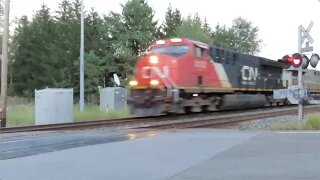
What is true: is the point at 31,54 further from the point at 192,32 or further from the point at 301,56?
the point at 301,56

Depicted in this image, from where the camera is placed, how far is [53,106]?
2327 centimetres

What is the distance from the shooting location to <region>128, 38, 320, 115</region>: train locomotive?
23422 mm

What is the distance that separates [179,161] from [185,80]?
14641 mm

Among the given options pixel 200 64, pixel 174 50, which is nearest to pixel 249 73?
pixel 200 64

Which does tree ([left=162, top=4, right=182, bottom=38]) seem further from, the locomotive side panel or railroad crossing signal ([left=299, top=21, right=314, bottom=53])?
railroad crossing signal ([left=299, top=21, right=314, bottom=53])

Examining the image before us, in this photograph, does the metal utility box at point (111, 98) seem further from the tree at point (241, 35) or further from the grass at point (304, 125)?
the tree at point (241, 35)

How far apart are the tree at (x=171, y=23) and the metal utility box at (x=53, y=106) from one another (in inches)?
2276

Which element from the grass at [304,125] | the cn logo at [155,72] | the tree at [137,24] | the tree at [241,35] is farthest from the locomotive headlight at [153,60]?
the tree at [241,35]

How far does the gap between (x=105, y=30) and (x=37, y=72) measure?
16.9 meters

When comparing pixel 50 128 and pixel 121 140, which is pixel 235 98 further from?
pixel 121 140

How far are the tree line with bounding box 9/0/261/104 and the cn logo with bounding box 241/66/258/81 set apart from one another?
2487 cm

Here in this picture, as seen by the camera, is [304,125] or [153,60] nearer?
[304,125]

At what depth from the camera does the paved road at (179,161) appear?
825cm

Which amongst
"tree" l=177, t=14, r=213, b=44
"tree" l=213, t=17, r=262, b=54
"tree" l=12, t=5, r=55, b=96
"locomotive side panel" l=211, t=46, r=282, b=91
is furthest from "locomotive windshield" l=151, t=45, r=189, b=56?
"tree" l=213, t=17, r=262, b=54
